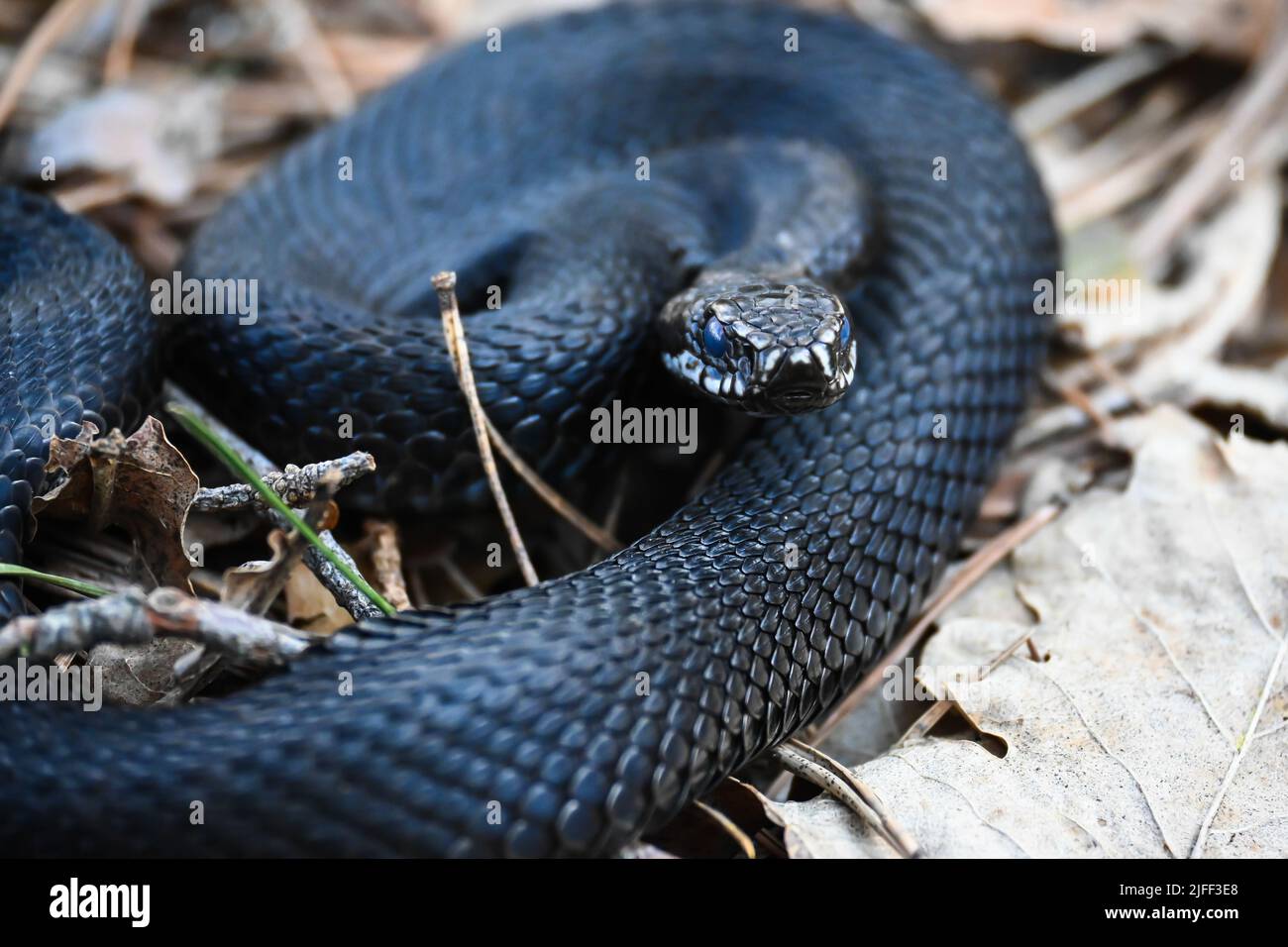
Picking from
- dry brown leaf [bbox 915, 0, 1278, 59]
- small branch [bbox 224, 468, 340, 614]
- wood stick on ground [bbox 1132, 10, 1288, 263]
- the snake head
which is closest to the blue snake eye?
the snake head

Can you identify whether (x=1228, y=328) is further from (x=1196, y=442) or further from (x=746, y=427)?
(x=746, y=427)

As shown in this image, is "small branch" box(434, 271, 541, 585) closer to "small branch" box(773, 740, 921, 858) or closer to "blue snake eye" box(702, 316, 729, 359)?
"blue snake eye" box(702, 316, 729, 359)

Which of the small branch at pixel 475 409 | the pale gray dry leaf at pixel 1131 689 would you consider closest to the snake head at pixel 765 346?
the small branch at pixel 475 409

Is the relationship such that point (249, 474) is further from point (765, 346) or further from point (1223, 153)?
point (1223, 153)

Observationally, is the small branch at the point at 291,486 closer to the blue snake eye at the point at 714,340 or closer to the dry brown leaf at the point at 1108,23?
the blue snake eye at the point at 714,340
